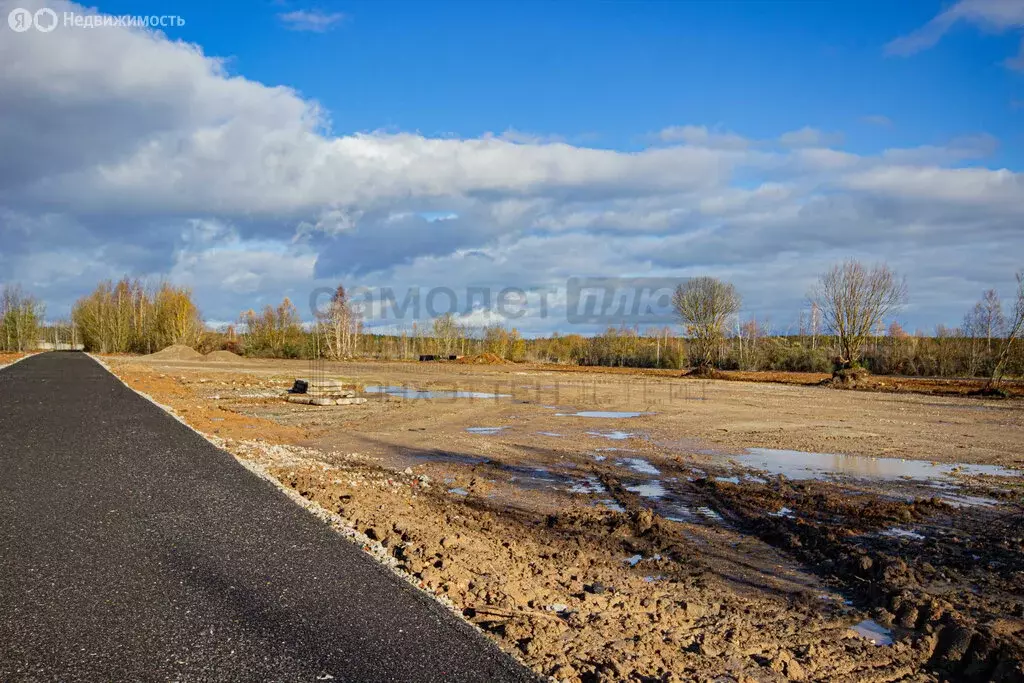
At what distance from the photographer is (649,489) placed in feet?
27.8

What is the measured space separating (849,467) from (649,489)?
3949 mm

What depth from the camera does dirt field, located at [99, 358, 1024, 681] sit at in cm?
397

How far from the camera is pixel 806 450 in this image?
12.0 metres

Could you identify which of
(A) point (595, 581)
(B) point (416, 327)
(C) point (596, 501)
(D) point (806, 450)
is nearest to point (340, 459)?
(C) point (596, 501)

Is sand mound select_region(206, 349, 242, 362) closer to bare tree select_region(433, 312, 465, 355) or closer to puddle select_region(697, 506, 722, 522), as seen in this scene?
bare tree select_region(433, 312, 465, 355)

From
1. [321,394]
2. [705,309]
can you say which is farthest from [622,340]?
[321,394]

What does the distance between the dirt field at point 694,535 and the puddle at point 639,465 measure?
86 millimetres

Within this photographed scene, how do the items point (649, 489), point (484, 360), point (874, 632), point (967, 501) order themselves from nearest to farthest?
1. point (874, 632)
2. point (967, 501)
3. point (649, 489)
4. point (484, 360)

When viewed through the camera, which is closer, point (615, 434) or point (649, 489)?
point (649, 489)

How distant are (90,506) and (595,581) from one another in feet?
15.4

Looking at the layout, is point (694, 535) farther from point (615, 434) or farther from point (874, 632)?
point (615, 434)

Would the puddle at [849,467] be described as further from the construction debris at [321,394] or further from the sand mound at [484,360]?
the sand mound at [484,360]

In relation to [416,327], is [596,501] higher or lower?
lower

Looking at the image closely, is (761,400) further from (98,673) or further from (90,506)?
(98,673)
